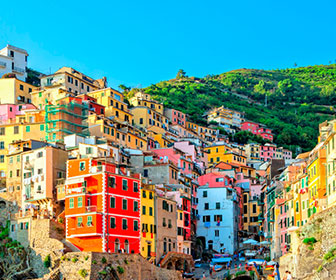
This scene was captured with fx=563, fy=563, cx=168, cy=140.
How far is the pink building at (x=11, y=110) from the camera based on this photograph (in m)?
97.4

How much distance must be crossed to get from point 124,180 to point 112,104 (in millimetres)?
40255

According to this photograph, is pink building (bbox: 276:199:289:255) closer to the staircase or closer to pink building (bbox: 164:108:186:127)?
the staircase

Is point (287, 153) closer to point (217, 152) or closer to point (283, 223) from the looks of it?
point (217, 152)

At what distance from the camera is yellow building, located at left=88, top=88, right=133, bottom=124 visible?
339 feet

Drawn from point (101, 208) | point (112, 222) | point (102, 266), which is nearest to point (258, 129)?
point (112, 222)

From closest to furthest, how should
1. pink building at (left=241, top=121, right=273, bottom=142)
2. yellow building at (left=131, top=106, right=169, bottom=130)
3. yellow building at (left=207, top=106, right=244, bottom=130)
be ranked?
1. yellow building at (left=131, top=106, right=169, bottom=130)
2. pink building at (left=241, top=121, right=273, bottom=142)
3. yellow building at (left=207, top=106, right=244, bottom=130)

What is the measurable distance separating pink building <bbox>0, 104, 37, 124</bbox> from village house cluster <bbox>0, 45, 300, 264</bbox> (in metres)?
0.17

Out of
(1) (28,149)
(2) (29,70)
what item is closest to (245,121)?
(2) (29,70)

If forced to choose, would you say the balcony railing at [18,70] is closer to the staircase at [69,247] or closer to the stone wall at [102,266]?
the staircase at [69,247]

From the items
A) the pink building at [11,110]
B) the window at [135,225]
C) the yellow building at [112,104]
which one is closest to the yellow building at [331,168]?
the window at [135,225]

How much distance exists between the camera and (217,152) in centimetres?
13088

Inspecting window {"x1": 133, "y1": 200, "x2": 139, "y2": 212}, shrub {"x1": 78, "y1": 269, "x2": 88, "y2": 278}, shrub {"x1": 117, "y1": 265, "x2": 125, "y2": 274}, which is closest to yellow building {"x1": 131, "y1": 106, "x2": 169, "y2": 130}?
window {"x1": 133, "y1": 200, "x2": 139, "y2": 212}

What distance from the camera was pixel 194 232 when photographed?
86.2 m

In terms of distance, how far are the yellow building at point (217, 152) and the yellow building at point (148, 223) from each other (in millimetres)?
60643
